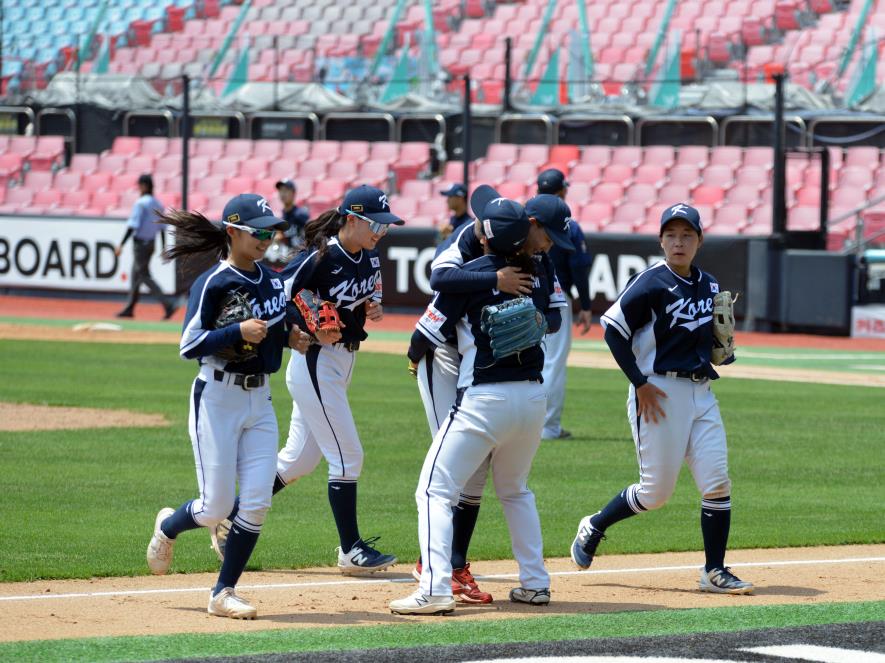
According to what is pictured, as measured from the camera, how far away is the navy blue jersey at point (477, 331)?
6656 millimetres

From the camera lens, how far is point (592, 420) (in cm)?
1441

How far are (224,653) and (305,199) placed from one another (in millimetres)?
23879

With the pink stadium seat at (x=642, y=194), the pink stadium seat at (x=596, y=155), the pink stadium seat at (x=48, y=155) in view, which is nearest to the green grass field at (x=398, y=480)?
the pink stadium seat at (x=642, y=194)

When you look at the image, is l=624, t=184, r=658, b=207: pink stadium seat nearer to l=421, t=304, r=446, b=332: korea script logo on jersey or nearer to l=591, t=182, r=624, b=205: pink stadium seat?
l=591, t=182, r=624, b=205: pink stadium seat

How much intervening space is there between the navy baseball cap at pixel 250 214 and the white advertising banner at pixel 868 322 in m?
17.9

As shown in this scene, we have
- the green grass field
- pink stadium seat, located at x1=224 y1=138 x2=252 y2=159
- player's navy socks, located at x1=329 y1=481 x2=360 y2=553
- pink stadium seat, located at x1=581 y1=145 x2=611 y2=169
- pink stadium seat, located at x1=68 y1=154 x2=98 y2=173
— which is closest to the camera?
player's navy socks, located at x1=329 y1=481 x2=360 y2=553

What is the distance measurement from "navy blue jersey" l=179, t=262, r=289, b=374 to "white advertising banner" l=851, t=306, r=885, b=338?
1781cm

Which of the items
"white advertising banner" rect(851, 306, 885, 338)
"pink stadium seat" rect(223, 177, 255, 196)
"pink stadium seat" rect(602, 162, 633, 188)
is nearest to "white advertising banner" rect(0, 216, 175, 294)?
"pink stadium seat" rect(223, 177, 255, 196)

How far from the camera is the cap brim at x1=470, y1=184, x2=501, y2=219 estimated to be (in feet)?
22.5

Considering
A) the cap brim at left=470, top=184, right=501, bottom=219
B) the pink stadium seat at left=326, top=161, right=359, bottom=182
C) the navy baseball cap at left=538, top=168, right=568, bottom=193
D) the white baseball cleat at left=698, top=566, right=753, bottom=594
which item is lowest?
the white baseball cleat at left=698, top=566, right=753, bottom=594

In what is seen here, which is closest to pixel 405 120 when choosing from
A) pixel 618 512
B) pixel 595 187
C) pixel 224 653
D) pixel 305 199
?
pixel 305 199

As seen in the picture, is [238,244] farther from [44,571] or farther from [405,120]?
[405,120]

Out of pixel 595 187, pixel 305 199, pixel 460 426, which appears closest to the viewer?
pixel 460 426

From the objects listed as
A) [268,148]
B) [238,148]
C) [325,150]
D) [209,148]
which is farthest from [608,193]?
[209,148]
